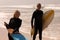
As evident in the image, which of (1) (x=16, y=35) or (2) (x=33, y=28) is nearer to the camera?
(1) (x=16, y=35)

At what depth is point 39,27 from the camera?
31.5ft

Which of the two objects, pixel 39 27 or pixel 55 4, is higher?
pixel 39 27

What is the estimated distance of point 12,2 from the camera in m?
33.8

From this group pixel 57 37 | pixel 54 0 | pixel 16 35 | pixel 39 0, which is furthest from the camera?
pixel 54 0

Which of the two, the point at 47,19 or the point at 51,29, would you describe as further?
the point at 51,29

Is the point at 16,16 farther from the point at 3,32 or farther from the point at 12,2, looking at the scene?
the point at 12,2

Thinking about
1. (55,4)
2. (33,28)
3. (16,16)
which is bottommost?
(55,4)

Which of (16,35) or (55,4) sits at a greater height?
(16,35)

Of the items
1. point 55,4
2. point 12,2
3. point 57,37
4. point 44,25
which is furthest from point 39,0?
point 44,25

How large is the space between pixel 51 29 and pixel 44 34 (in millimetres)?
1448

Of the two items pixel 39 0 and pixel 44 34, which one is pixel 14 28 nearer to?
pixel 44 34

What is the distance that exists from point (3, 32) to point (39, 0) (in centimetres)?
1909

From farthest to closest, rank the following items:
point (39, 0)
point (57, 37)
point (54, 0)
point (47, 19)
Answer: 1. point (54, 0)
2. point (39, 0)
3. point (57, 37)
4. point (47, 19)

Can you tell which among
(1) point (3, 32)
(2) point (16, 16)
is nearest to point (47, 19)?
(2) point (16, 16)
